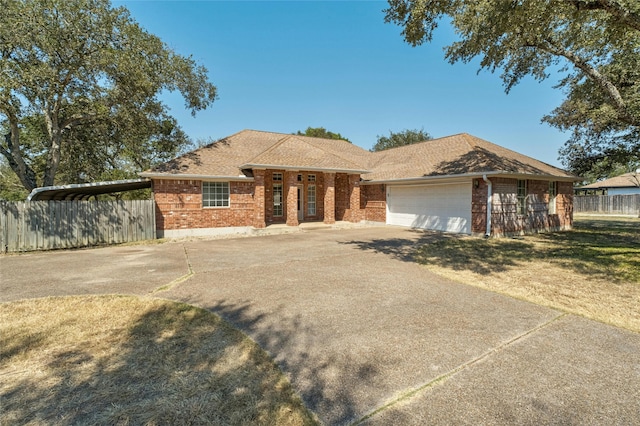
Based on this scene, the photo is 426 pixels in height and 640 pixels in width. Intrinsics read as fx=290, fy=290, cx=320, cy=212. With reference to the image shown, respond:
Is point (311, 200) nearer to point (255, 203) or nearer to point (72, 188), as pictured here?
point (255, 203)

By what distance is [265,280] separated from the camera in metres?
6.39

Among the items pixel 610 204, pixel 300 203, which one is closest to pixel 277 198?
pixel 300 203

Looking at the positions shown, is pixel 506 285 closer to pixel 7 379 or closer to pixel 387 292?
pixel 387 292

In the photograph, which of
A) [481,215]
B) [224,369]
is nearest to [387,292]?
[224,369]

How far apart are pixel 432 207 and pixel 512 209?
354 centimetres

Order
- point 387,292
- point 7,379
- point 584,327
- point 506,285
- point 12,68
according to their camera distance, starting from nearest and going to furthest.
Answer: point 7,379
point 584,327
point 387,292
point 506,285
point 12,68

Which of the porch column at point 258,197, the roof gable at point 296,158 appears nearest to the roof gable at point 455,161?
the roof gable at point 296,158

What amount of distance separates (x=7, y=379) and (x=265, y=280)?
3.97 metres

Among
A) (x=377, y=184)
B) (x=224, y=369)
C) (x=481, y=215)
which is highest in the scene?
(x=377, y=184)

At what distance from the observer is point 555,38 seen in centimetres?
1042

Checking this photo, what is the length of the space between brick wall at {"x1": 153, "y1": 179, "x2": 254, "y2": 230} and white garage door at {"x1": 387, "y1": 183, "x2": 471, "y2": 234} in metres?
8.49

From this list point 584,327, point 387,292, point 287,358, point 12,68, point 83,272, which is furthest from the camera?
point 12,68

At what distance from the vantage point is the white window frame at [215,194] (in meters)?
13.8

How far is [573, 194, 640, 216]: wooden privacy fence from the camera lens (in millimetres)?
29138
